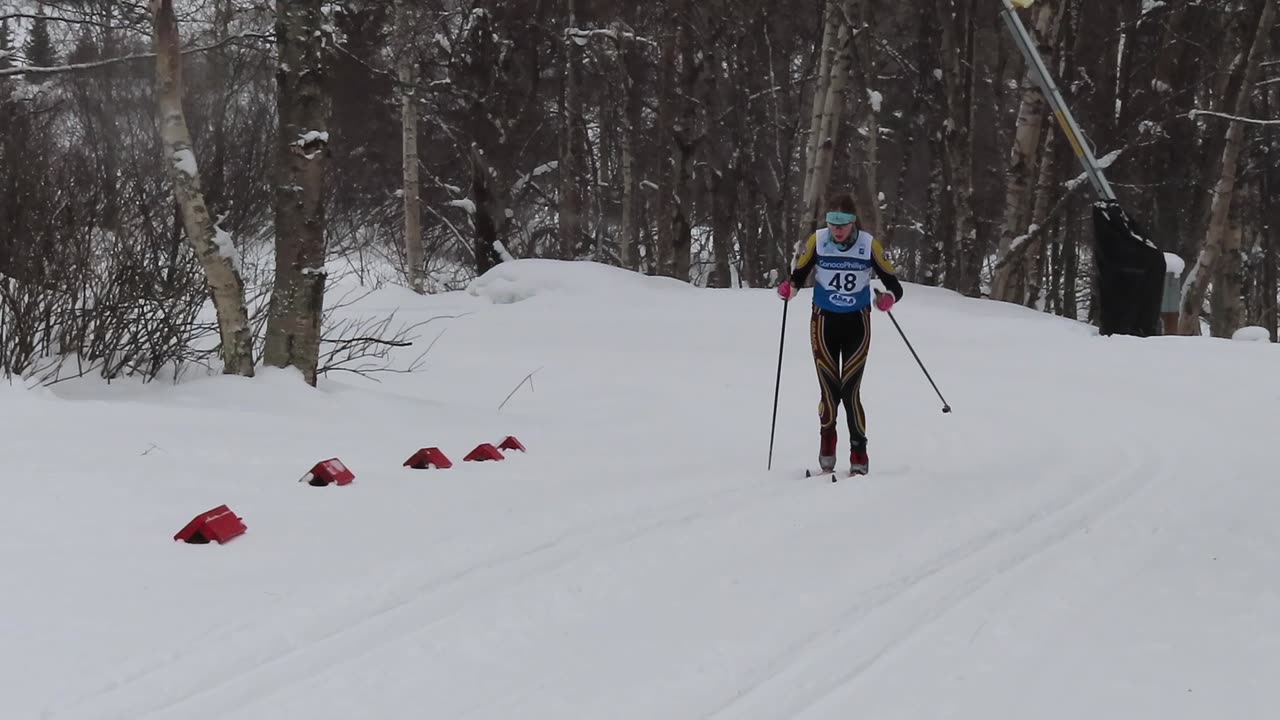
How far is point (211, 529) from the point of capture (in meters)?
5.09

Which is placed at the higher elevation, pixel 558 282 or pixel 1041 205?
pixel 1041 205

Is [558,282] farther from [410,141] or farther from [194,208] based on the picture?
[194,208]

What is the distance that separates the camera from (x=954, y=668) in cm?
399

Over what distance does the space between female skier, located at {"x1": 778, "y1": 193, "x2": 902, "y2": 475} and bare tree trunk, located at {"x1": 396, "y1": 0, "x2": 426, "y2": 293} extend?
40.6ft

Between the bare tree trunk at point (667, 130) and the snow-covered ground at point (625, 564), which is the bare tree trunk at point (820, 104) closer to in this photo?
the bare tree trunk at point (667, 130)

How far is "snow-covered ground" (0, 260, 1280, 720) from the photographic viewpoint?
3.76 m

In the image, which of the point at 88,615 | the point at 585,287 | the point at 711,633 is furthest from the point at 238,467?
the point at 585,287

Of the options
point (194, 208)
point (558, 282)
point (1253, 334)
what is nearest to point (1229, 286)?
point (1253, 334)

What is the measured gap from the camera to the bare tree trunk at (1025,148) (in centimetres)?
1622

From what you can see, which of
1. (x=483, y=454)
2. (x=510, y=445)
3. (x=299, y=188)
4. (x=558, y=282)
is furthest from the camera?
(x=558, y=282)

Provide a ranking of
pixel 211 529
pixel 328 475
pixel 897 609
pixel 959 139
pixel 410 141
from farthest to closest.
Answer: pixel 410 141, pixel 959 139, pixel 328 475, pixel 211 529, pixel 897 609

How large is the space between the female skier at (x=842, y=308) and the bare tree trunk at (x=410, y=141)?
40.6 ft

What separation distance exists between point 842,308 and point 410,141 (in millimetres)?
14000

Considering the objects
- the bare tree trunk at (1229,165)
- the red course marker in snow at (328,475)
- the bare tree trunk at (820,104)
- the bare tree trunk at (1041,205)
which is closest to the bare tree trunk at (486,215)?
the bare tree trunk at (820,104)
